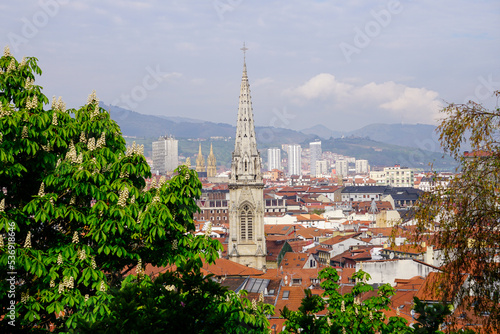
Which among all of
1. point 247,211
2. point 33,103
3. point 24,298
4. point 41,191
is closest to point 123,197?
point 41,191

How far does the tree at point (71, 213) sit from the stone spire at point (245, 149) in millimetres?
43311

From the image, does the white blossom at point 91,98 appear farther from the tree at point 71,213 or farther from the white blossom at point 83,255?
the white blossom at point 83,255

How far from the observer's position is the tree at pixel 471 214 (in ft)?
27.6

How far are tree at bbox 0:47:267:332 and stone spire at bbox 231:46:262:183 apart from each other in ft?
142

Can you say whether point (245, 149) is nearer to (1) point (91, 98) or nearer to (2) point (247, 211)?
(2) point (247, 211)

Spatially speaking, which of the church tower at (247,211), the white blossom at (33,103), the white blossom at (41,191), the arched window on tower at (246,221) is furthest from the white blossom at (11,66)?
the arched window on tower at (246,221)

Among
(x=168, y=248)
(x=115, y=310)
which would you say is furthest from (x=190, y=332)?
(x=168, y=248)

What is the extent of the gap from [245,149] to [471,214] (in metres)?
47.0

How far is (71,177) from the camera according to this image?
10.4 meters

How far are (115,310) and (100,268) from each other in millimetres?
3180

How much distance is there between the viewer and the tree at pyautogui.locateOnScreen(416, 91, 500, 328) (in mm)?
8406

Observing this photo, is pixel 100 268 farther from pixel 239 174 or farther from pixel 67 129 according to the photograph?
pixel 239 174

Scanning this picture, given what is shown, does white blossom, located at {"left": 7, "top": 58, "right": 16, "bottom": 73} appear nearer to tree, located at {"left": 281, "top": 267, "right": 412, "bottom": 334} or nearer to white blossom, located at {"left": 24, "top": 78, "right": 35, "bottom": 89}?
white blossom, located at {"left": 24, "top": 78, "right": 35, "bottom": 89}

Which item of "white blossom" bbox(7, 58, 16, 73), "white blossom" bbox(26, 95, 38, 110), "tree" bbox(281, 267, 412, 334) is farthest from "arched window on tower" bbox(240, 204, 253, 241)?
"white blossom" bbox(26, 95, 38, 110)
